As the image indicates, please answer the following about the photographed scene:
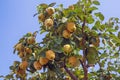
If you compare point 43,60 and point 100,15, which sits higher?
point 100,15

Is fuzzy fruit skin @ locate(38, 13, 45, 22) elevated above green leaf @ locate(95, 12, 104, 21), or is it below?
above

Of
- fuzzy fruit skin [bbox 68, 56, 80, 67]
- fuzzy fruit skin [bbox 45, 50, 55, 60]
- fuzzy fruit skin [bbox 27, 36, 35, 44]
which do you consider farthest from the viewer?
fuzzy fruit skin [bbox 27, 36, 35, 44]

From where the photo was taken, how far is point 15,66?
438 centimetres

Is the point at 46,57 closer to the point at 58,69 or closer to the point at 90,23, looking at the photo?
the point at 58,69

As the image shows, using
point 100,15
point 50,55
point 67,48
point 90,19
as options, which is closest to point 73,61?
point 67,48

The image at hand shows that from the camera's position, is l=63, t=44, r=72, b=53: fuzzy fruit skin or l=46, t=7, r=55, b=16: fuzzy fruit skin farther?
l=46, t=7, r=55, b=16: fuzzy fruit skin

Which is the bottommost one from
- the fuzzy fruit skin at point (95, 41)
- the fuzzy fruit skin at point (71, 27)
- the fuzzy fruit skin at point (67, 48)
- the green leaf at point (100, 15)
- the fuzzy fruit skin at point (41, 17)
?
the fuzzy fruit skin at point (67, 48)

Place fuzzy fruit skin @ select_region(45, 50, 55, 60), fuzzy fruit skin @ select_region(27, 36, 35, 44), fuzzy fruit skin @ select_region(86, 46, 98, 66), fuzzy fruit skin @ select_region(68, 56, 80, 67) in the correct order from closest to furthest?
fuzzy fruit skin @ select_region(45, 50, 55, 60)
fuzzy fruit skin @ select_region(68, 56, 80, 67)
fuzzy fruit skin @ select_region(86, 46, 98, 66)
fuzzy fruit skin @ select_region(27, 36, 35, 44)

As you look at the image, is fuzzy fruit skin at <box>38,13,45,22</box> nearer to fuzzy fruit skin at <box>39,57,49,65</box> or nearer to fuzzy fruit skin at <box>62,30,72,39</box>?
fuzzy fruit skin at <box>62,30,72,39</box>

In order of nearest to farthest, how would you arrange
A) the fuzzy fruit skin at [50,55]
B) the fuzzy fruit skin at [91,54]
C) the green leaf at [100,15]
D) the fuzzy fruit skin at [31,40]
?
the fuzzy fruit skin at [50,55]
the fuzzy fruit skin at [91,54]
the green leaf at [100,15]
the fuzzy fruit skin at [31,40]

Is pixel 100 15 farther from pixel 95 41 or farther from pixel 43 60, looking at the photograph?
pixel 43 60

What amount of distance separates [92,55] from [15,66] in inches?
44.5

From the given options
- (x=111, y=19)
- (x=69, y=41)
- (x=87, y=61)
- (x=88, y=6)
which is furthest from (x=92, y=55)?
(x=111, y=19)

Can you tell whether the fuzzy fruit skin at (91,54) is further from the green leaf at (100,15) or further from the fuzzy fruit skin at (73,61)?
the green leaf at (100,15)
